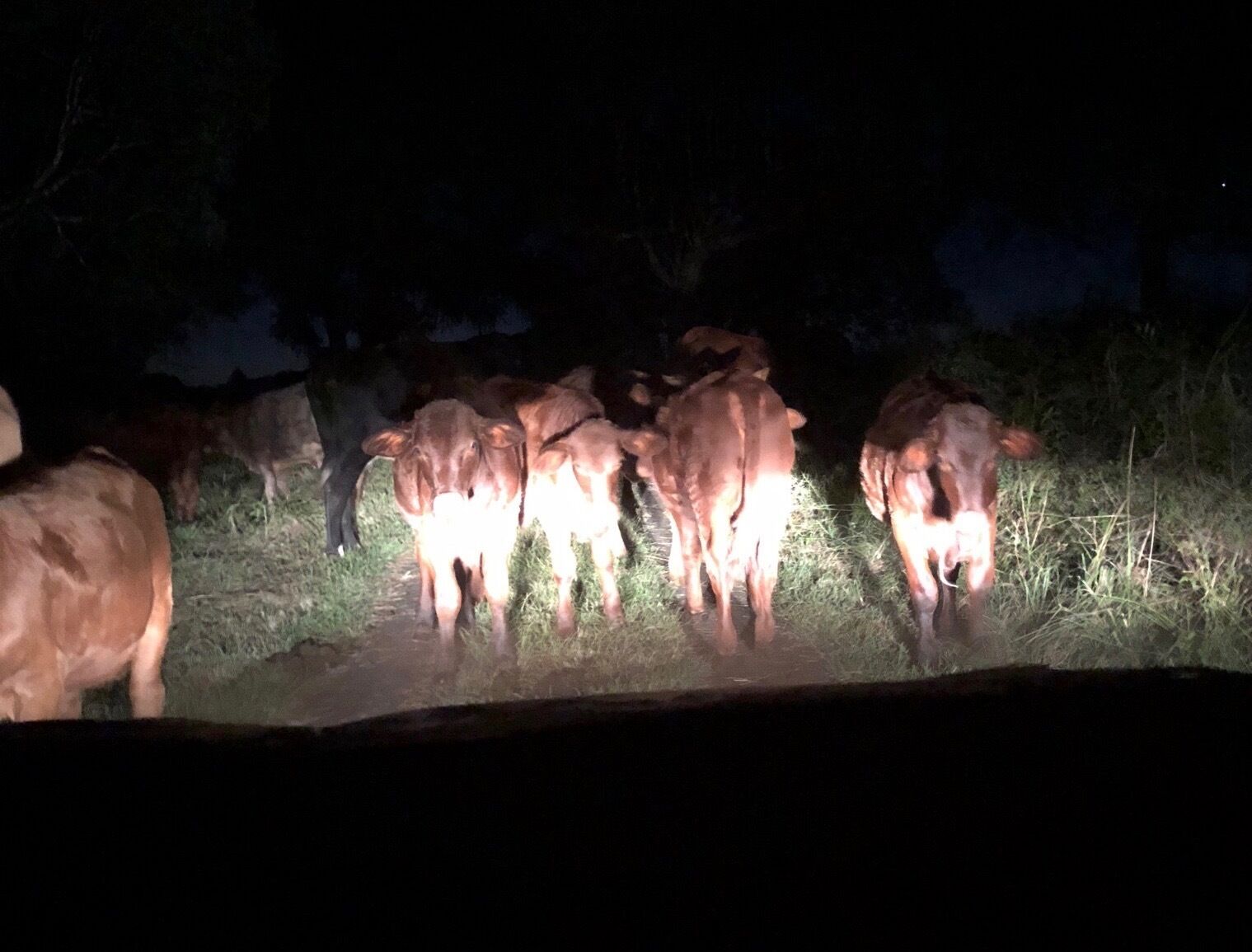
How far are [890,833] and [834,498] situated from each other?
8.17 meters

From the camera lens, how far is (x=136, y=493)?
5.95m

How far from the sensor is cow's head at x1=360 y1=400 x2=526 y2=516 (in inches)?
266

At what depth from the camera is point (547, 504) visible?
765cm

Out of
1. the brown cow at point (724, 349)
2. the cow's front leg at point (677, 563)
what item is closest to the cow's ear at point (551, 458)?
the cow's front leg at point (677, 563)

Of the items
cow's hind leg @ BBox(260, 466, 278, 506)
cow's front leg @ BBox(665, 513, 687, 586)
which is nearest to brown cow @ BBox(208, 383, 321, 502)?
cow's hind leg @ BBox(260, 466, 278, 506)

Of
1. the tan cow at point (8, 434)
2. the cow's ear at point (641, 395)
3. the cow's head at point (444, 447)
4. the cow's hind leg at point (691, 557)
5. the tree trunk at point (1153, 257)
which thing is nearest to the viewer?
the tan cow at point (8, 434)

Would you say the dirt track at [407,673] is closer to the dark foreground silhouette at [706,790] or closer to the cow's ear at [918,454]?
the cow's ear at [918,454]

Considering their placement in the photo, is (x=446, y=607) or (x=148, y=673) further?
(x=446, y=607)

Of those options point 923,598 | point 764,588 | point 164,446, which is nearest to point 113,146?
point 164,446

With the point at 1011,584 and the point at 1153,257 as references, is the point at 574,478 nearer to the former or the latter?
the point at 1011,584

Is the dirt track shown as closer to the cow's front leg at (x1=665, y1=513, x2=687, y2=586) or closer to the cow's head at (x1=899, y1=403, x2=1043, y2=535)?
the cow's front leg at (x1=665, y1=513, x2=687, y2=586)

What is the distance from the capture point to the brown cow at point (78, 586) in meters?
4.46

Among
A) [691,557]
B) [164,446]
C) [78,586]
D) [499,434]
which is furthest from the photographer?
[164,446]

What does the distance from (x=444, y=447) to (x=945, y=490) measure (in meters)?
3.30
